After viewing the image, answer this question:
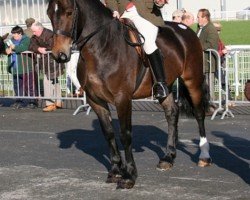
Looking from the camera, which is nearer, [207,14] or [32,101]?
[207,14]

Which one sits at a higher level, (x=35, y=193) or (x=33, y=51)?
(x=33, y=51)

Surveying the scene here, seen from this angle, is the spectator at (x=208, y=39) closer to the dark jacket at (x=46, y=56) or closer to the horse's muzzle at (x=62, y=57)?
the dark jacket at (x=46, y=56)

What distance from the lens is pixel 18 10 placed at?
89.2 ft

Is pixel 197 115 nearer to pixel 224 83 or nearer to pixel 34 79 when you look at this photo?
pixel 224 83

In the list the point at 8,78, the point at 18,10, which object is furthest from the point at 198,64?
the point at 18,10

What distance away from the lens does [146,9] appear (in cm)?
898

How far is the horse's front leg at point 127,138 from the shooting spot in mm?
7988

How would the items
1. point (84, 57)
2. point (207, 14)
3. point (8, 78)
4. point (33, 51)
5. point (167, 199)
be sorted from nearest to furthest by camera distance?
point (167, 199) < point (84, 57) < point (207, 14) < point (33, 51) < point (8, 78)

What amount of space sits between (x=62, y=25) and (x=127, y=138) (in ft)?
5.12

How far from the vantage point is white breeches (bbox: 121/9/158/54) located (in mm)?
8367

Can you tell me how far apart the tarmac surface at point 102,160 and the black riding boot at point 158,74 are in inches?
40.4

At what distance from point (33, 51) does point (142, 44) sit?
24.1 feet

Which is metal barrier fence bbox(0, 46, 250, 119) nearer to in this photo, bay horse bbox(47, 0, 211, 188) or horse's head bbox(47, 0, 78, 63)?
bay horse bbox(47, 0, 211, 188)

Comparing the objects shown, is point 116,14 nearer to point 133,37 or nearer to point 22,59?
point 133,37
